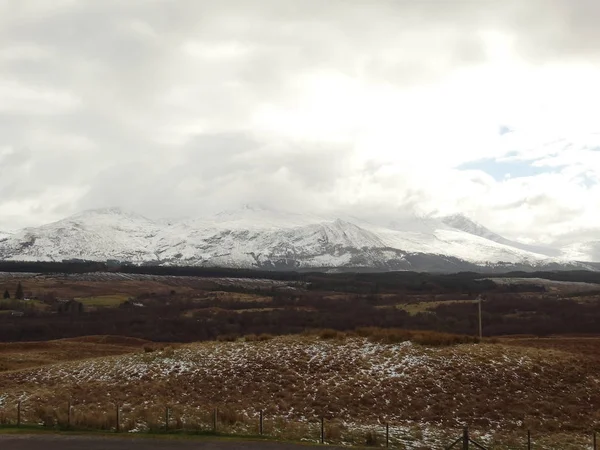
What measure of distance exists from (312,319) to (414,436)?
107m

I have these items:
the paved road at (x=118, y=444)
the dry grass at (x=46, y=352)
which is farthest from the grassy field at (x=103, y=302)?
the paved road at (x=118, y=444)

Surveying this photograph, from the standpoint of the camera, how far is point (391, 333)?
5256cm

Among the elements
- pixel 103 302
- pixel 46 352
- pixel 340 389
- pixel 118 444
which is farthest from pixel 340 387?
pixel 103 302

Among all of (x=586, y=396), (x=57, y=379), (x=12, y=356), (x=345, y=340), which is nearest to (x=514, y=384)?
(x=586, y=396)

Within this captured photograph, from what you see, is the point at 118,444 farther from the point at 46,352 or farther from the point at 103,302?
the point at 103,302

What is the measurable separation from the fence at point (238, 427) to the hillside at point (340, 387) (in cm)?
17

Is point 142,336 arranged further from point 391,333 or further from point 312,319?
point 391,333

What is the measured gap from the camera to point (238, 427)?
3167 cm

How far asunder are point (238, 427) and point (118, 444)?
6731 millimetres

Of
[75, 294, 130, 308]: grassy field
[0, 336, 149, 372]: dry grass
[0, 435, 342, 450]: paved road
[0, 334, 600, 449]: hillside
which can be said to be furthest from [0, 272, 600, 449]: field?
[75, 294, 130, 308]: grassy field

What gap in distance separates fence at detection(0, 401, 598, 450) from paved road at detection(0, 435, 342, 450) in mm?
1727

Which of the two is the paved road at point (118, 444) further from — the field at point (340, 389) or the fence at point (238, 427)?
the field at point (340, 389)

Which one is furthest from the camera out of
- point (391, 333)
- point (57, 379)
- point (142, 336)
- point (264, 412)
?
point (142, 336)

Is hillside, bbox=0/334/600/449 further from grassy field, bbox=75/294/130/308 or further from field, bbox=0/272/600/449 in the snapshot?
grassy field, bbox=75/294/130/308
